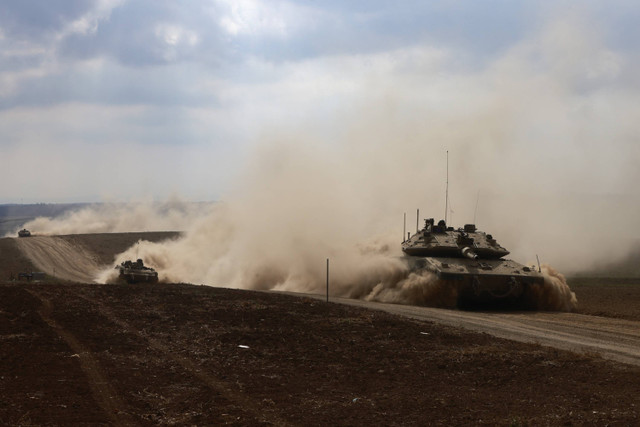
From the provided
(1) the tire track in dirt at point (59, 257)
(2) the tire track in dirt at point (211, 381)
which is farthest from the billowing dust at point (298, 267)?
(2) the tire track in dirt at point (211, 381)

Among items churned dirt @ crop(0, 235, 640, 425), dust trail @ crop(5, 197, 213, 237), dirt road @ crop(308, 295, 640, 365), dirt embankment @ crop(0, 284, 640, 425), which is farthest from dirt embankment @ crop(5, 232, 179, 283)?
dirt embankment @ crop(0, 284, 640, 425)

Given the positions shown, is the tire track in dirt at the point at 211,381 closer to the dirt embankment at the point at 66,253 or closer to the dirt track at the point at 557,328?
the dirt track at the point at 557,328

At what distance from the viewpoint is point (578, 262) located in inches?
2490

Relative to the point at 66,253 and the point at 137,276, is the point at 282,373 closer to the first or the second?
the point at 137,276

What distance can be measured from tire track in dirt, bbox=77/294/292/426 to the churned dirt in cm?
3

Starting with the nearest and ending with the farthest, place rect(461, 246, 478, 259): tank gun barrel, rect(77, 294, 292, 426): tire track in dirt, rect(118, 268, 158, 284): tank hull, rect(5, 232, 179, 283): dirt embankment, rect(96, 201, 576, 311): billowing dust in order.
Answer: rect(77, 294, 292, 426): tire track in dirt, rect(96, 201, 576, 311): billowing dust, rect(461, 246, 478, 259): tank gun barrel, rect(118, 268, 158, 284): tank hull, rect(5, 232, 179, 283): dirt embankment

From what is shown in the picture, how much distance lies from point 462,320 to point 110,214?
3923 inches

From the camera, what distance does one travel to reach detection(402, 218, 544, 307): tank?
79.6 ft

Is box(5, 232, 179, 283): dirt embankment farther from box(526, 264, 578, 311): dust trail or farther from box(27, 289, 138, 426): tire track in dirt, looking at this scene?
box(27, 289, 138, 426): tire track in dirt

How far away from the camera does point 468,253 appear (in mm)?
26406

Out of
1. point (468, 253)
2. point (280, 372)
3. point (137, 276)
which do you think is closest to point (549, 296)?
point (468, 253)

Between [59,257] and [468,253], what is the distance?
5117cm

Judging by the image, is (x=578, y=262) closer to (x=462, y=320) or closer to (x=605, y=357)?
(x=462, y=320)

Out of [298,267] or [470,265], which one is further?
[298,267]
